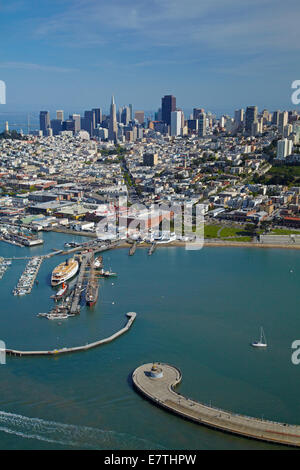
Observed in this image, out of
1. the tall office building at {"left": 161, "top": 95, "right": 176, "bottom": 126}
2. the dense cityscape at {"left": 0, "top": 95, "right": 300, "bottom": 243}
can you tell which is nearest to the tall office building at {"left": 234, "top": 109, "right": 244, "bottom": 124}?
the dense cityscape at {"left": 0, "top": 95, "right": 300, "bottom": 243}

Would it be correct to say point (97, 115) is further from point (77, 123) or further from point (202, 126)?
point (202, 126)

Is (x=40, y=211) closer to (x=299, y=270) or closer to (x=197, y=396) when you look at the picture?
(x=299, y=270)

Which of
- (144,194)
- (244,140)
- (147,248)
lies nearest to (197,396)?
(147,248)

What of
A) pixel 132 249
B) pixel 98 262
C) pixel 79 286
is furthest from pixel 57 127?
pixel 79 286

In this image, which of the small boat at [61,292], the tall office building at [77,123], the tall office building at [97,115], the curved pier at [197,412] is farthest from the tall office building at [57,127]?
the curved pier at [197,412]

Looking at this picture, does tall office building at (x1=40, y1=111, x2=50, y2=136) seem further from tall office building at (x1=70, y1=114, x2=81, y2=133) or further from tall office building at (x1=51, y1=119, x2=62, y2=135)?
tall office building at (x1=70, y1=114, x2=81, y2=133)
